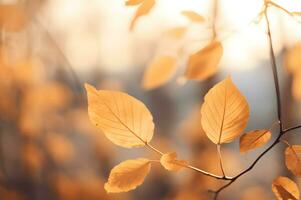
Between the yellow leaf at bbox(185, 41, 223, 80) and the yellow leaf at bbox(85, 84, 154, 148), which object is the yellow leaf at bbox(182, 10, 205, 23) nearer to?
the yellow leaf at bbox(185, 41, 223, 80)

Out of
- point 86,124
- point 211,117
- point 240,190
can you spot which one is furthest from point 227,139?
point 240,190

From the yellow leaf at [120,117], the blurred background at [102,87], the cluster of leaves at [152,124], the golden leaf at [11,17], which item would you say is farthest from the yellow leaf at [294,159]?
the golden leaf at [11,17]

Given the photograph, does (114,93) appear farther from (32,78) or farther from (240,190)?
(240,190)

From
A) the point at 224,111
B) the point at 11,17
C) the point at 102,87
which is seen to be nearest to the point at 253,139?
the point at 224,111

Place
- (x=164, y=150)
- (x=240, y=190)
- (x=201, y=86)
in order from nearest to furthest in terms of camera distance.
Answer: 1. (x=201, y=86)
2. (x=164, y=150)
3. (x=240, y=190)

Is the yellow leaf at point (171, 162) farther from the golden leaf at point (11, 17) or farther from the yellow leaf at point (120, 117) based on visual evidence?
the golden leaf at point (11, 17)

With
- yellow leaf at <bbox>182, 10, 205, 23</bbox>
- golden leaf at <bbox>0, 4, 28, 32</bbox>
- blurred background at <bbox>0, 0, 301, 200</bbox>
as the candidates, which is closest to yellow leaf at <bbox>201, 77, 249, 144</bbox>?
yellow leaf at <bbox>182, 10, 205, 23</bbox>

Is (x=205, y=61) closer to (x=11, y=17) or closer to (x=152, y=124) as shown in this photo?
(x=152, y=124)
